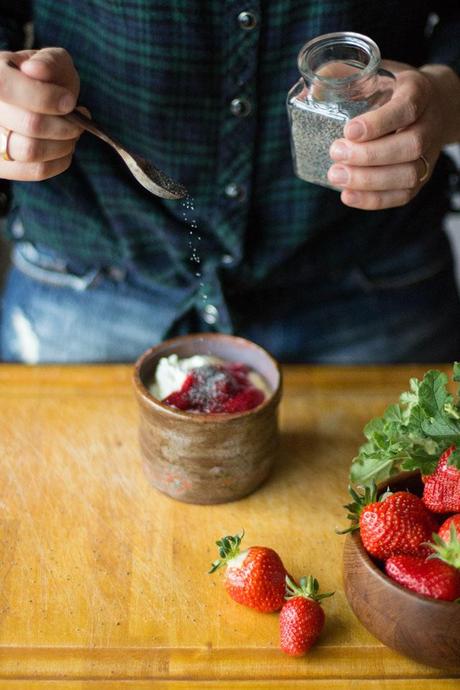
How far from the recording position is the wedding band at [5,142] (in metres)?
0.99

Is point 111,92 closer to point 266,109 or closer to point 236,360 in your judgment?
point 266,109

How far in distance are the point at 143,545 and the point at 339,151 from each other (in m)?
0.50

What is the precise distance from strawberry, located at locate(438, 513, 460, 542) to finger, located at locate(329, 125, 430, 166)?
1.33ft

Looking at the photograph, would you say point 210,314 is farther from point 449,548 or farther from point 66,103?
point 449,548

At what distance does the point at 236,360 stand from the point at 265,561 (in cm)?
32

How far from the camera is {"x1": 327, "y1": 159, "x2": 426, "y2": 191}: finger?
105 centimetres

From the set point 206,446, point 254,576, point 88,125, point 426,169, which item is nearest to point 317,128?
point 426,169

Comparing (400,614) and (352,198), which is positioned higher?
(352,198)

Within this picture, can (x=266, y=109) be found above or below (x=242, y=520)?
above

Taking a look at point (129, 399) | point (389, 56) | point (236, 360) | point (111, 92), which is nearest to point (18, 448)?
point (129, 399)

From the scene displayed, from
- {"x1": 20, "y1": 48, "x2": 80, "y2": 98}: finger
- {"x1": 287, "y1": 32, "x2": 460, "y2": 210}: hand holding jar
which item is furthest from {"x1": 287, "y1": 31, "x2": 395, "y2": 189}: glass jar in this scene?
{"x1": 20, "y1": 48, "x2": 80, "y2": 98}: finger

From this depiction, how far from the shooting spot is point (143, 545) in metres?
1.05

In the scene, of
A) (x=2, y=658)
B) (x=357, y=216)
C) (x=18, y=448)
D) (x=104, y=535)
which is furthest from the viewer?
(x=357, y=216)

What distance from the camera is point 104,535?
3.49ft
